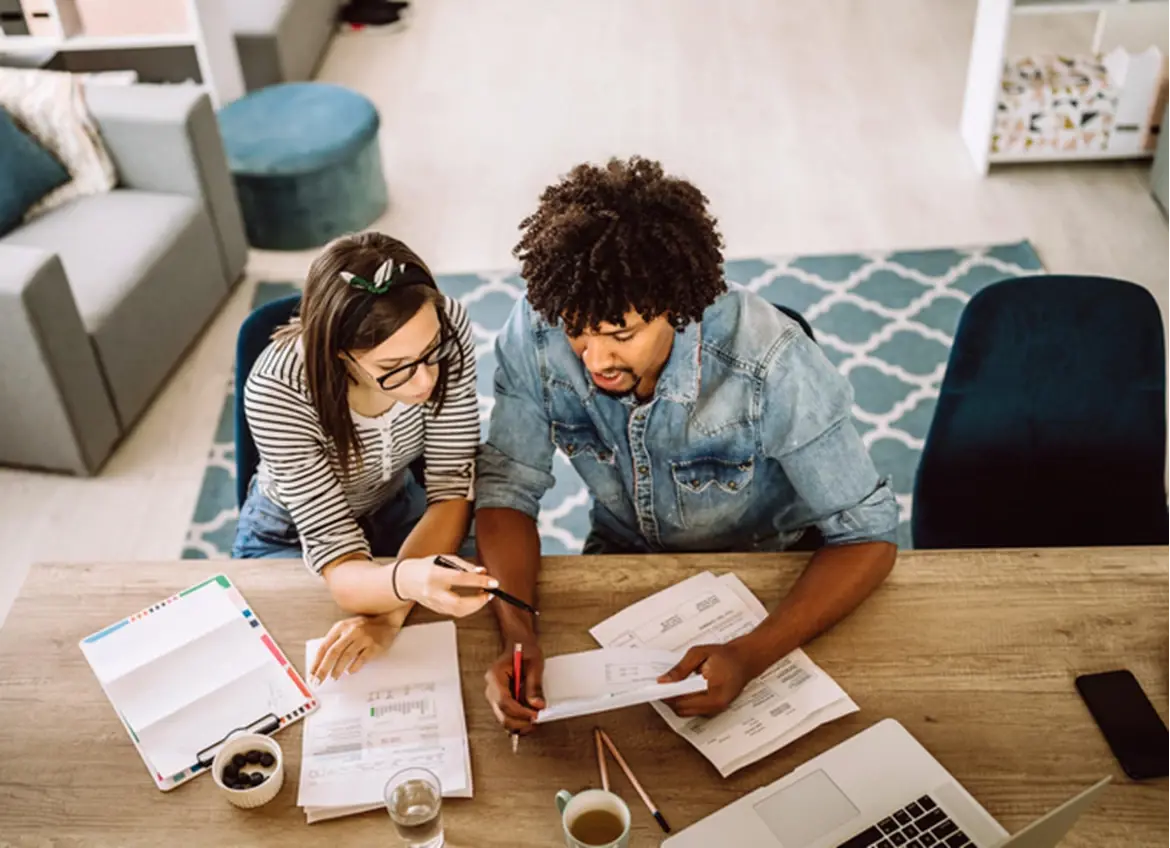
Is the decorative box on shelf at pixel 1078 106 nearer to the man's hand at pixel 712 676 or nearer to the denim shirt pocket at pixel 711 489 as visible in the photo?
the denim shirt pocket at pixel 711 489

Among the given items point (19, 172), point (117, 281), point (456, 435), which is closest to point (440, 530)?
point (456, 435)

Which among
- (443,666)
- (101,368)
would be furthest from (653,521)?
(101,368)

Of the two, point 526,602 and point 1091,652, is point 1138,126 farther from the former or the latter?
point 526,602

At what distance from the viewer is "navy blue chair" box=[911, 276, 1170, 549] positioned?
1.91m

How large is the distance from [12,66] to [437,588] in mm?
2947

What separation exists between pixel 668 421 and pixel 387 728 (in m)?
0.57

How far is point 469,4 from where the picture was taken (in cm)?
549

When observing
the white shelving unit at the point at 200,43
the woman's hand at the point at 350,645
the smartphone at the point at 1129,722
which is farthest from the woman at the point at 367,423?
the white shelving unit at the point at 200,43

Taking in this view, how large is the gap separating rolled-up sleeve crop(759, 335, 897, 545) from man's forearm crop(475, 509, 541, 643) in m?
0.37

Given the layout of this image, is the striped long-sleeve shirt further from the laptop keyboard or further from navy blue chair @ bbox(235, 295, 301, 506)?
the laptop keyboard

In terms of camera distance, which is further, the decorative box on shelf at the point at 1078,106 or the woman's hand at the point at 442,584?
the decorative box on shelf at the point at 1078,106

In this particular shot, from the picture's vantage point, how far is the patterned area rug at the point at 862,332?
9.58 ft

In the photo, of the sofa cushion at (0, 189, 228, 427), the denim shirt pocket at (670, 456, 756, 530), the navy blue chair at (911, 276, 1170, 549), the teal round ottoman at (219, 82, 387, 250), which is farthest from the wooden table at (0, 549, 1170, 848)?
the teal round ottoman at (219, 82, 387, 250)

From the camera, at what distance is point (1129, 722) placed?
4.77 ft
